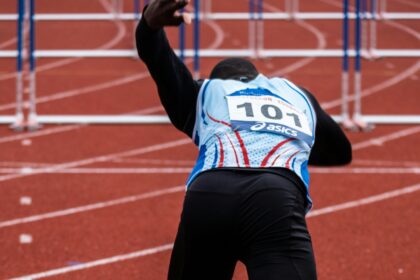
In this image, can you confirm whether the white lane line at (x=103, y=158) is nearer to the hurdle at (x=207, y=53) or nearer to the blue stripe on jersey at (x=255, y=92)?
the hurdle at (x=207, y=53)

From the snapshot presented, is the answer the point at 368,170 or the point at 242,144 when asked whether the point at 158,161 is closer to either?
the point at 368,170

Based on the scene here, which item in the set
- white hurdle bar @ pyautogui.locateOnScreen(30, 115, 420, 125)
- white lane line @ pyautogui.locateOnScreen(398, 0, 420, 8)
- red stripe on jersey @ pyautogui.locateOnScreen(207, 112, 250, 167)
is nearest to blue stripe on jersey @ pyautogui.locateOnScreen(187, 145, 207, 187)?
→ red stripe on jersey @ pyautogui.locateOnScreen(207, 112, 250, 167)

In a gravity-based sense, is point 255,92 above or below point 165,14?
below

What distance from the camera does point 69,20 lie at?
55.8ft

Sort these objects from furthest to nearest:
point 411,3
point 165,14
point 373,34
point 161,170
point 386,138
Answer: point 411,3, point 373,34, point 386,138, point 161,170, point 165,14

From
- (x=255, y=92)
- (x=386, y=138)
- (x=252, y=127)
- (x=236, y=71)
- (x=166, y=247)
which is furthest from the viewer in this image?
(x=386, y=138)

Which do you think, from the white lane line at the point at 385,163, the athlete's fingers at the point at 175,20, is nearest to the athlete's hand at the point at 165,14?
the athlete's fingers at the point at 175,20

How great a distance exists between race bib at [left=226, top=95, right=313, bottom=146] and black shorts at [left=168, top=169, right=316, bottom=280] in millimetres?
208

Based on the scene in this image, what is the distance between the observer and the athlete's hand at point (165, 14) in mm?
3221

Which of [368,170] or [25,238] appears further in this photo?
[368,170]

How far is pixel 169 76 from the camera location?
354 cm

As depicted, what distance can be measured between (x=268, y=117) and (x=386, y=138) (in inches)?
236

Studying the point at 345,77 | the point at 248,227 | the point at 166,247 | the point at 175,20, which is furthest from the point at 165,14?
the point at 345,77

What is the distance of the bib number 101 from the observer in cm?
357
